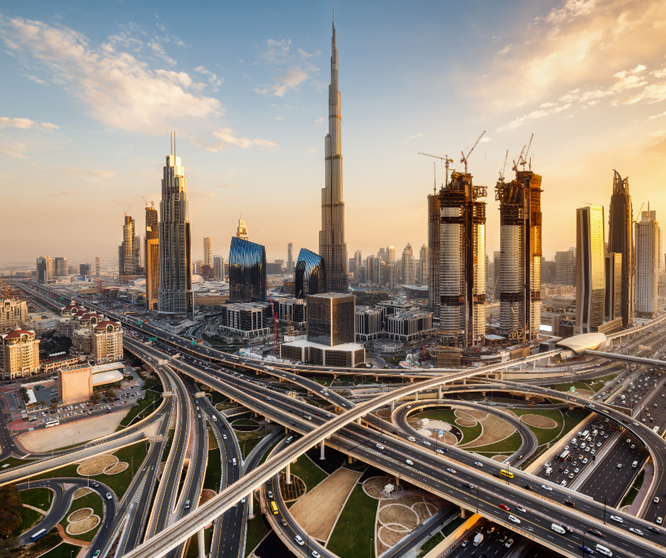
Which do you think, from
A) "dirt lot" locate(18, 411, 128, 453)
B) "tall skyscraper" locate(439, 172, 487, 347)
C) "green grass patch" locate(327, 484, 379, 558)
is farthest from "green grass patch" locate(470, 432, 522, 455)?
"dirt lot" locate(18, 411, 128, 453)

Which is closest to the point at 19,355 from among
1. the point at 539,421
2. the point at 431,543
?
the point at 431,543

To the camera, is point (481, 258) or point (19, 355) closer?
point (19, 355)

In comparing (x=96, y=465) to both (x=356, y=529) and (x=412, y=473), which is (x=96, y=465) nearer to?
(x=356, y=529)

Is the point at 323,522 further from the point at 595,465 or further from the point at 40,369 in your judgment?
the point at 40,369

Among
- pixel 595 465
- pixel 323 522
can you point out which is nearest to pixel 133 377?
pixel 323 522

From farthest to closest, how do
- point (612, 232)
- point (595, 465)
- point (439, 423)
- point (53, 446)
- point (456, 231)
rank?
point (612, 232), point (456, 231), point (439, 423), point (53, 446), point (595, 465)

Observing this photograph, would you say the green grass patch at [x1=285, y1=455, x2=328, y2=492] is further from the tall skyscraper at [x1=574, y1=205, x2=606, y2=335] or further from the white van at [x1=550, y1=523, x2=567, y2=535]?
the tall skyscraper at [x1=574, y1=205, x2=606, y2=335]
